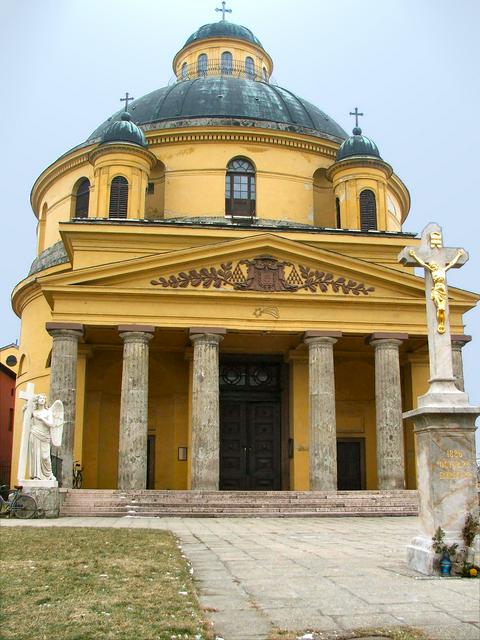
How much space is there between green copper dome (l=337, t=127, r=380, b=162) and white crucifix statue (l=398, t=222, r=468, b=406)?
22.8 metres

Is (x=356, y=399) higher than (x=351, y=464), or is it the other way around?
(x=356, y=399)

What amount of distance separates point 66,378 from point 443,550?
18.0m

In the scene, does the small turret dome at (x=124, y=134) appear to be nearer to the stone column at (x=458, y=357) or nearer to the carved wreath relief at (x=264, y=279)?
the carved wreath relief at (x=264, y=279)

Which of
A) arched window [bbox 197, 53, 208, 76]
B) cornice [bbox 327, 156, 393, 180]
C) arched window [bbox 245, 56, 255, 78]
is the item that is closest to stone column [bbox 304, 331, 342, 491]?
cornice [bbox 327, 156, 393, 180]

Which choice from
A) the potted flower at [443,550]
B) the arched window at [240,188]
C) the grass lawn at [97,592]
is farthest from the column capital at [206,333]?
the potted flower at [443,550]

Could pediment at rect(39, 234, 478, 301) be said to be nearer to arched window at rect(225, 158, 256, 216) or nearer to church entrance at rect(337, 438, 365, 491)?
church entrance at rect(337, 438, 365, 491)

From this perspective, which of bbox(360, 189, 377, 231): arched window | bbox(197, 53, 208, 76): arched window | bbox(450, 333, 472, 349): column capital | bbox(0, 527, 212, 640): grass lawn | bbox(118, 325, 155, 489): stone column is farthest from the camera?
bbox(197, 53, 208, 76): arched window

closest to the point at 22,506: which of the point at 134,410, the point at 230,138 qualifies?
the point at 134,410

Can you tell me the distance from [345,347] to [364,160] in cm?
815

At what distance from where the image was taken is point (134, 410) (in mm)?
24781

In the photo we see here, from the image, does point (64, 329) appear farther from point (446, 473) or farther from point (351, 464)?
point (446, 473)

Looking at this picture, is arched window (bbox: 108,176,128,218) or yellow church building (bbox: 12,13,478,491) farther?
arched window (bbox: 108,176,128,218)

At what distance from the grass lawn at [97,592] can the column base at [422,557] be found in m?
2.59

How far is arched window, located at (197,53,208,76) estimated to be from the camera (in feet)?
141
